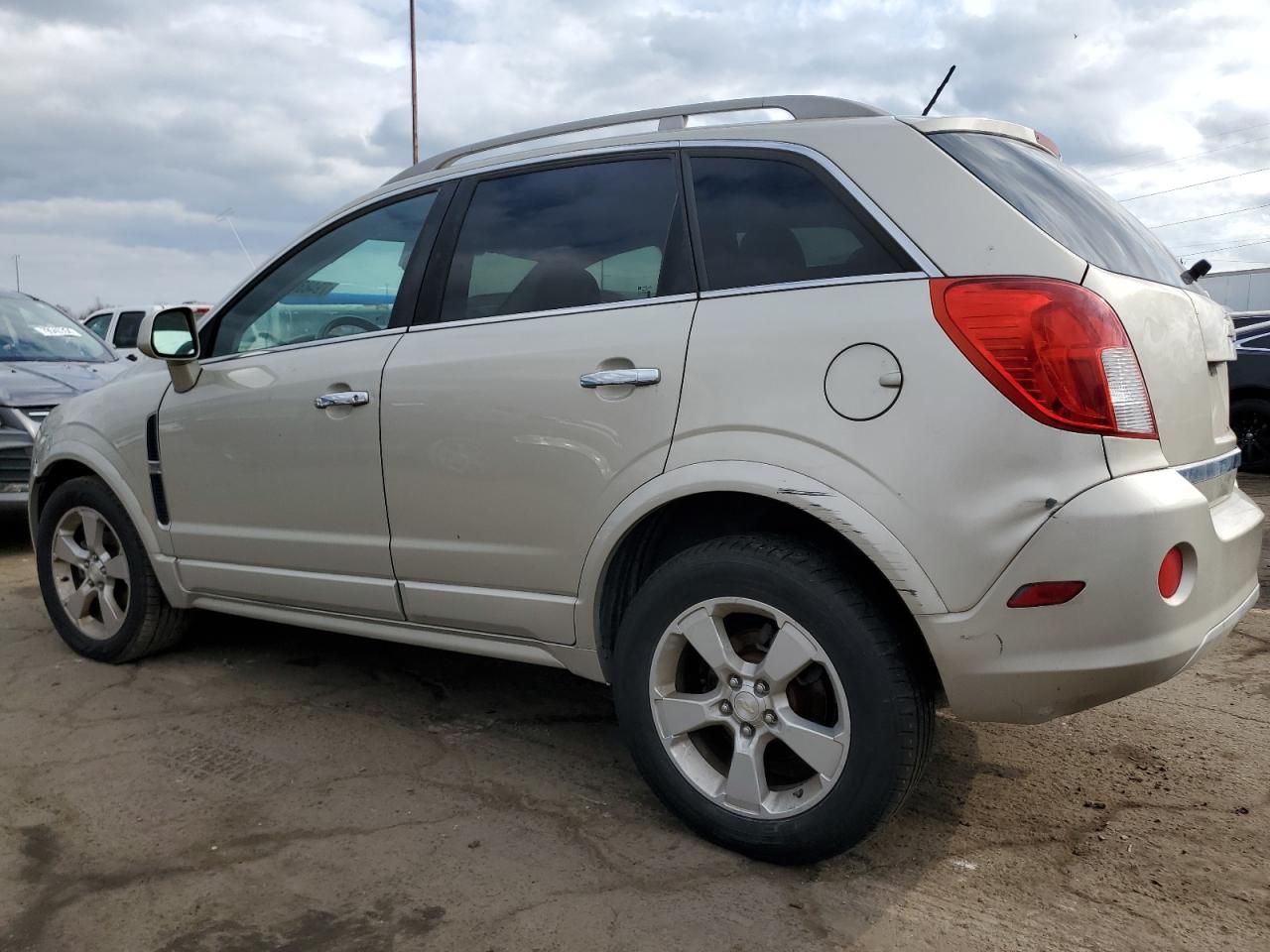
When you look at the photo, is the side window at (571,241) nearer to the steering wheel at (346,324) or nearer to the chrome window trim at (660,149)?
the chrome window trim at (660,149)

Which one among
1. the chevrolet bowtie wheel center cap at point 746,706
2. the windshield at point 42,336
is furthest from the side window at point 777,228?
the windshield at point 42,336

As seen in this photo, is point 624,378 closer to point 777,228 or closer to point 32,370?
point 777,228

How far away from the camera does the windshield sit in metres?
7.14

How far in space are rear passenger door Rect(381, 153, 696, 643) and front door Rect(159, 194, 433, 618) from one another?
0.15 metres

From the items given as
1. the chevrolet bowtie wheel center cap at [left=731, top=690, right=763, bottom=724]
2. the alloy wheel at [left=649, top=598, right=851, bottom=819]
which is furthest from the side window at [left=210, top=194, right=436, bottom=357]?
the chevrolet bowtie wheel center cap at [left=731, top=690, right=763, bottom=724]

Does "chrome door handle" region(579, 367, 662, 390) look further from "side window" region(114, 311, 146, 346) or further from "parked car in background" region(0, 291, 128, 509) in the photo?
"side window" region(114, 311, 146, 346)

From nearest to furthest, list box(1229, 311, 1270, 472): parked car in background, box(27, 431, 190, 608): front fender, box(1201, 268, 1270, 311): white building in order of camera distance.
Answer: box(27, 431, 190, 608): front fender, box(1229, 311, 1270, 472): parked car in background, box(1201, 268, 1270, 311): white building

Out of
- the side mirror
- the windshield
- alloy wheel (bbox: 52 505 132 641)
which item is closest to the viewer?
the side mirror

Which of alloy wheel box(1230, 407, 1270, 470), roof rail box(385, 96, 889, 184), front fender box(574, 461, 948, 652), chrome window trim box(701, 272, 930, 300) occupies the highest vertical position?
roof rail box(385, 96, 889, 184)

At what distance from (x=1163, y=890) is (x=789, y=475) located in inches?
49.3

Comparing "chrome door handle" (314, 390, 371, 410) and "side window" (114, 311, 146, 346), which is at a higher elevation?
"side window" (114, 311, 146, 346)

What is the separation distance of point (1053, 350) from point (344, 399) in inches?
78.7

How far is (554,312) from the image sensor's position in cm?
284

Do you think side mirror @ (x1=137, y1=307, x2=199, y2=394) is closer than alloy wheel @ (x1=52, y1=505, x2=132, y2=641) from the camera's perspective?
Yes
